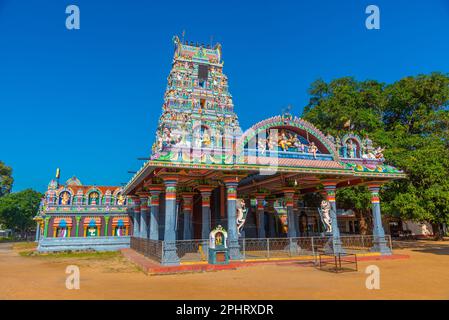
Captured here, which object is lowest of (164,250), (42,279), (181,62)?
(42,279)

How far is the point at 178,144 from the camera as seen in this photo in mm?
13234

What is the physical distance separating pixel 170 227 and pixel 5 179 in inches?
2028

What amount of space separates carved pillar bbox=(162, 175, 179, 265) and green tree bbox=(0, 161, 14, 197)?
51005mm

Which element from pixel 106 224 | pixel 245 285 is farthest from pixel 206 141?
pixel 106 224

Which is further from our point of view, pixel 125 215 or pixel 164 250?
pixel 125 215

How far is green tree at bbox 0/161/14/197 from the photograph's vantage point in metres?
51.1

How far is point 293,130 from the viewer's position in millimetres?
15789

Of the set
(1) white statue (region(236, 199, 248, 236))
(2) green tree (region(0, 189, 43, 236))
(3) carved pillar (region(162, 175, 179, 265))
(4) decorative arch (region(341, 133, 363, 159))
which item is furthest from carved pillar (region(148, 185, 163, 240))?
(2) green tree (region(0, 189, 43, 236))

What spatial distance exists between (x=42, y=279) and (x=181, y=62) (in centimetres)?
2422

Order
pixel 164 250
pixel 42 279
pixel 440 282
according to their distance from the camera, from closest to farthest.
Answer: pixel 440 282
pixel 42 279
pixel 164 250

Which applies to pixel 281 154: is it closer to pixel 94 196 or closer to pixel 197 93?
pixel 197 93

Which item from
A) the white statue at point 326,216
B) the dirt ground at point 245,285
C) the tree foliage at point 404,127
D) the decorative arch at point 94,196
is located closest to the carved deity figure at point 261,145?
the white statue at point 326,216
